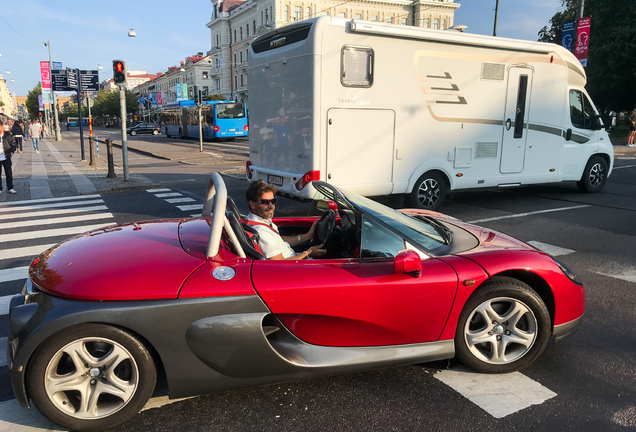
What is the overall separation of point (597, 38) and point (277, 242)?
127 ft

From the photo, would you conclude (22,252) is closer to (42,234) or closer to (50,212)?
(42,234)

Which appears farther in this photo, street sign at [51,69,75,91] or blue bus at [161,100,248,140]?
blue bus at [161,100,248,140]

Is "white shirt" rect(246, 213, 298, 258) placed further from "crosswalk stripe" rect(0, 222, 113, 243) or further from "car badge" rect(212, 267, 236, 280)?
"crosswalk stripe" rect(0, 222, 113, 243)

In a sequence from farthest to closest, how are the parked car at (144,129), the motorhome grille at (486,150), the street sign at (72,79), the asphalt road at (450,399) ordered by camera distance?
1. the parked car at (144,129)
2. the street sign at (72,79)
3. the motorhome grille at (486,150)
4. the asphalt road at (450,399)

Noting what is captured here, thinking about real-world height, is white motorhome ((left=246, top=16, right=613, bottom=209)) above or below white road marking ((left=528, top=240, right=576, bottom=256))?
above

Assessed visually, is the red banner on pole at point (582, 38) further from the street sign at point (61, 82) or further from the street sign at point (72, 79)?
the street sign at point (61, 82)

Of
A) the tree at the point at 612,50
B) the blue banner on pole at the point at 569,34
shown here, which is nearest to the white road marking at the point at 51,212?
the blue banner on pole at the point at 569,34

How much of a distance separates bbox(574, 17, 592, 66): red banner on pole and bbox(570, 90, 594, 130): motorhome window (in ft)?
25.1

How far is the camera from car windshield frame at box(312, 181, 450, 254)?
3289 millimetres

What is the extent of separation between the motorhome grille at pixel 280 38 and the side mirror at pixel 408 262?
17.4ft

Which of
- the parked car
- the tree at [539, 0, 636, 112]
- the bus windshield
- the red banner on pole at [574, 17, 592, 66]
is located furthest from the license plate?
the parked car

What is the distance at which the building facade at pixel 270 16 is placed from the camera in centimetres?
7475

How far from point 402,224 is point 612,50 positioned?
3649 cm

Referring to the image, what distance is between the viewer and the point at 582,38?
55.8 ft
